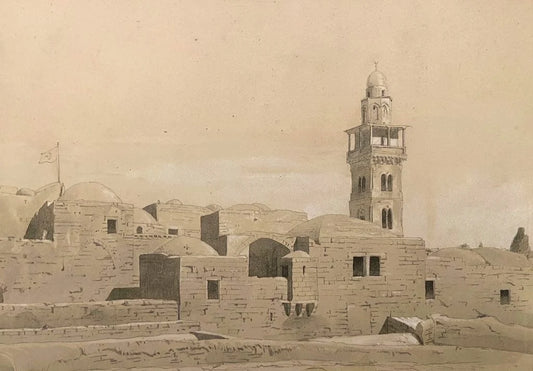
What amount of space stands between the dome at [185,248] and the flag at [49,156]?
3.85 ft

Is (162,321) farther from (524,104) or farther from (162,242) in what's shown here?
(524,104)

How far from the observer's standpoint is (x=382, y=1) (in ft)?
20.6

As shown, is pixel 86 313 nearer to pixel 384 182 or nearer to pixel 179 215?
pixel 179 215

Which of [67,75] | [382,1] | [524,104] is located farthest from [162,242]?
[524,104]

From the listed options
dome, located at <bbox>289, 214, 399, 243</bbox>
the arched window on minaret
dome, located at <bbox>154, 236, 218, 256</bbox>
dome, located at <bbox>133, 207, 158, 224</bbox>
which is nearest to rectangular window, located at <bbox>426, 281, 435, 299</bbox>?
dome, located at <bbox>289, 214, 399, 243</bbox>

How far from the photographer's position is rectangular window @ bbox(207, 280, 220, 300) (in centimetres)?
604

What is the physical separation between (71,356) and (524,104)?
4.50 meters

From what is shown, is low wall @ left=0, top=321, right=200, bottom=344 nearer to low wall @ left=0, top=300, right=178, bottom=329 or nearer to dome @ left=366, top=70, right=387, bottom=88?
low wall @ left=0, top=300, right=178, bottom=329

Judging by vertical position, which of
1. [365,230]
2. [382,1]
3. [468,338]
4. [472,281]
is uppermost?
[382,1]

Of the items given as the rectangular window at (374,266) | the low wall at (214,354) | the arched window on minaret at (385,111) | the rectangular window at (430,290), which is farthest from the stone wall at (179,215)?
the rectangular window at (430,290)

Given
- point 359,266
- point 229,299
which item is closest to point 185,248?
point 229,299

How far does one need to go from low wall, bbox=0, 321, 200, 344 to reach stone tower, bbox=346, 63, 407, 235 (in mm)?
1831

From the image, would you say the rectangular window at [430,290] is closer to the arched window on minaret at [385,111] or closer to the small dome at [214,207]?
the arched window on minaret at [385,111]

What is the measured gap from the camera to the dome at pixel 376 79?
620 cm
